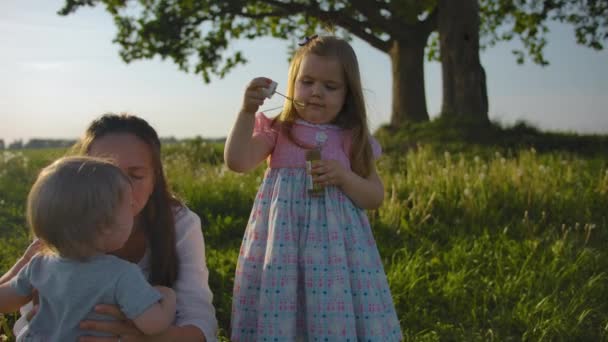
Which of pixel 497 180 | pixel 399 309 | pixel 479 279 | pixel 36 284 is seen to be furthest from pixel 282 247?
pixel 497 180

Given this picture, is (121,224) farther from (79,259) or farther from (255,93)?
(255,93)

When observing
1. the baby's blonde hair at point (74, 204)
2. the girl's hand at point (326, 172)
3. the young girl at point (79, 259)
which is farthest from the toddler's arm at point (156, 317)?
the girl's hand at point (326, 172)

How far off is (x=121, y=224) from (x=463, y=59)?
11.2 metres

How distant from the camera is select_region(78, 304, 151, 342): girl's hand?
228 cm

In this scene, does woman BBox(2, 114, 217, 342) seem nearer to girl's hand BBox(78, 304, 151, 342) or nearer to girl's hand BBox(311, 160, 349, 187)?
girl's hand BBox(78, 304, 151, 342)

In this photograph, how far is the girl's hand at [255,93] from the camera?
2.74 meters

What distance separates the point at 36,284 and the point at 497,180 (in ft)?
17.0

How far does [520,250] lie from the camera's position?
5125 mm

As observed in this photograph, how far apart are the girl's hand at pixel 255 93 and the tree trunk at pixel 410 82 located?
447 inches

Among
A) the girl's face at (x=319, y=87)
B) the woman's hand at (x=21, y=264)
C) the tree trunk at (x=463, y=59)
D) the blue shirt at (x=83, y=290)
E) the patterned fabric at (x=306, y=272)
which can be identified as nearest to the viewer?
the blue shirt at (x=83, y=290)

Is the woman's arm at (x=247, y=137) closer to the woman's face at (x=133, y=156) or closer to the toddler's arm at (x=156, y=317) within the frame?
the woman's face at (x=133, y=156)

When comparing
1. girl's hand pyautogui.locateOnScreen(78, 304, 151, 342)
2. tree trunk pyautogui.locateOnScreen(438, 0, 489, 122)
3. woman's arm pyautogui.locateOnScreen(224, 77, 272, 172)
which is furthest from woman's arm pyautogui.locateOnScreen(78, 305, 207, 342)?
tree trunk pyautogui.locateOnScreen(438, 0, 489, 122)

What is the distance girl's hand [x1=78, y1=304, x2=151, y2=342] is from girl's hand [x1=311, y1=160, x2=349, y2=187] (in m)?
0.99

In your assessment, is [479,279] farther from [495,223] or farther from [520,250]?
[495,223]
